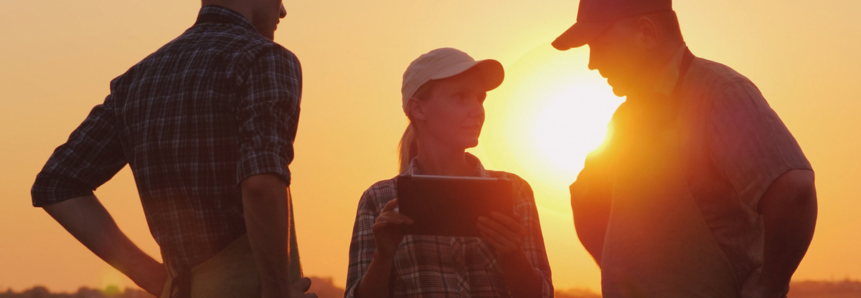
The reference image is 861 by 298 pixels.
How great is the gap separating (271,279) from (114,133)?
1266 millimetres

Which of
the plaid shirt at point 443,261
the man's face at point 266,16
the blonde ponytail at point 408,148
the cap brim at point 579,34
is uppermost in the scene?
the man's face at point 266,16

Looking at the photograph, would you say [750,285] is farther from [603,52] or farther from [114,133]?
[114,133]

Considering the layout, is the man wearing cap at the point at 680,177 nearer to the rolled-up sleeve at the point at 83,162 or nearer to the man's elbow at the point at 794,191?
the man's elbow at the point at 794,191

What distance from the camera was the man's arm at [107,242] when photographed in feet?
13.4

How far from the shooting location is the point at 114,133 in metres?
4.21

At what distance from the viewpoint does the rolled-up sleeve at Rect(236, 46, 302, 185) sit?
3.66 m

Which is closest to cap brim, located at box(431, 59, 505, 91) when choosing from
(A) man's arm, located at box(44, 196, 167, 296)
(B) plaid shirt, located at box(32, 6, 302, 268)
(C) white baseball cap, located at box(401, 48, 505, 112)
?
(C) white baseball cap, located at box(401, 48, 505, 112)

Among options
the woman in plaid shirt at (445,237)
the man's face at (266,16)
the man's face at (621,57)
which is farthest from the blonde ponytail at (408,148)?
the man's face at (621,57)

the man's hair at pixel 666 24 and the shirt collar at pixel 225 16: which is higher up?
the shirt collar at pixel 225 16

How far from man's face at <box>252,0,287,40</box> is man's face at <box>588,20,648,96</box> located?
1.78m

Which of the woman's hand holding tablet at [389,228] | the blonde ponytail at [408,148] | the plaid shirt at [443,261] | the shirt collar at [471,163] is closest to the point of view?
the woman's hand holding tablet at [389,228]

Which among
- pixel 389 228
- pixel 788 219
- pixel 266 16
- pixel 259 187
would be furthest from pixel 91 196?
pixel 788 219

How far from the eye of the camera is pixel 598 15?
415 centimetres

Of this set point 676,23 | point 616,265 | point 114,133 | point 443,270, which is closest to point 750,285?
point 616,265
